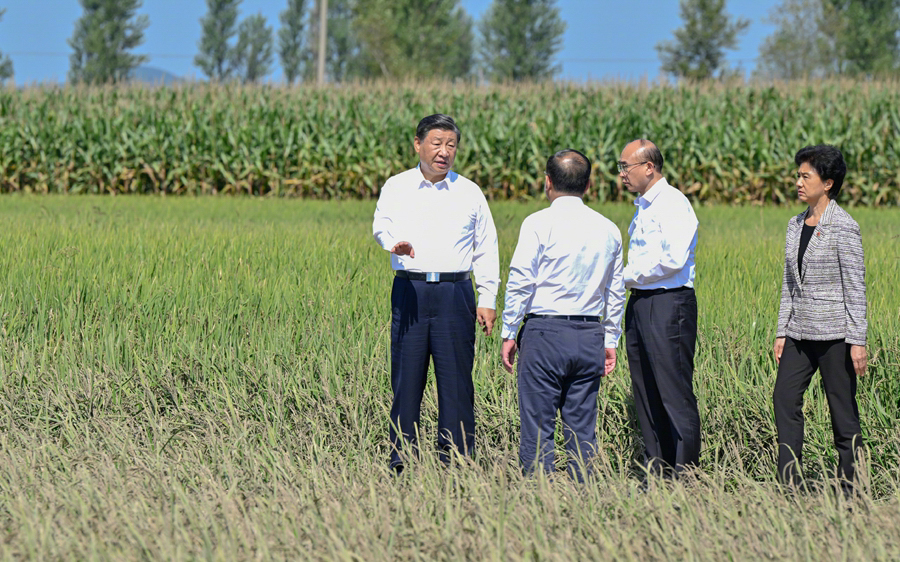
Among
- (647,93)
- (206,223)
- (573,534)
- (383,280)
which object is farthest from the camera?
(647,93)

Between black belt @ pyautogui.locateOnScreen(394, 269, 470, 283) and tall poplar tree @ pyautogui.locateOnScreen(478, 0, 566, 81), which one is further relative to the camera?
tall poplar tree @ pyautogui.locateOnScreen(478, 0, 566, 81)

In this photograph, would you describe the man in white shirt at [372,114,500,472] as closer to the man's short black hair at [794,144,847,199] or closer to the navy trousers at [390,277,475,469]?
the navy trousers at [390,277,475,469]

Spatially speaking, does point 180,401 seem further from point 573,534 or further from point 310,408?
point 573,534

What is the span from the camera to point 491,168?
19.2m

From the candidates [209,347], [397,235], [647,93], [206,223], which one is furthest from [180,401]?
[647,93]

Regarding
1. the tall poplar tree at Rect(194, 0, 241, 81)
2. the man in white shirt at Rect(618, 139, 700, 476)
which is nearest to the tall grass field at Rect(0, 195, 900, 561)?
the man in white shirt at Rect(618, 139, 700, 476)

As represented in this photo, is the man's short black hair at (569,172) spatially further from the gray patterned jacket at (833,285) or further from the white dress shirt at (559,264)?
the gray patterned jacket at (833,285)

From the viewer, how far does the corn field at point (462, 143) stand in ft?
62.4

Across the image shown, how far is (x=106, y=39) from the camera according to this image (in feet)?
201

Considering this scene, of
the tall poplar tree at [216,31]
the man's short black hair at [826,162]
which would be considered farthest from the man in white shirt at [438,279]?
the tall poplar tree at [216,31]

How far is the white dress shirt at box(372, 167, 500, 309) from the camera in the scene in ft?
14.2

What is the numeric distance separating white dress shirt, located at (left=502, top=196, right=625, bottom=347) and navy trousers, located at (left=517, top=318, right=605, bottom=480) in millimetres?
85

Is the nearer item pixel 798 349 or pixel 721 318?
pixel 798 349

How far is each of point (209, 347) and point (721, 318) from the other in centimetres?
355
